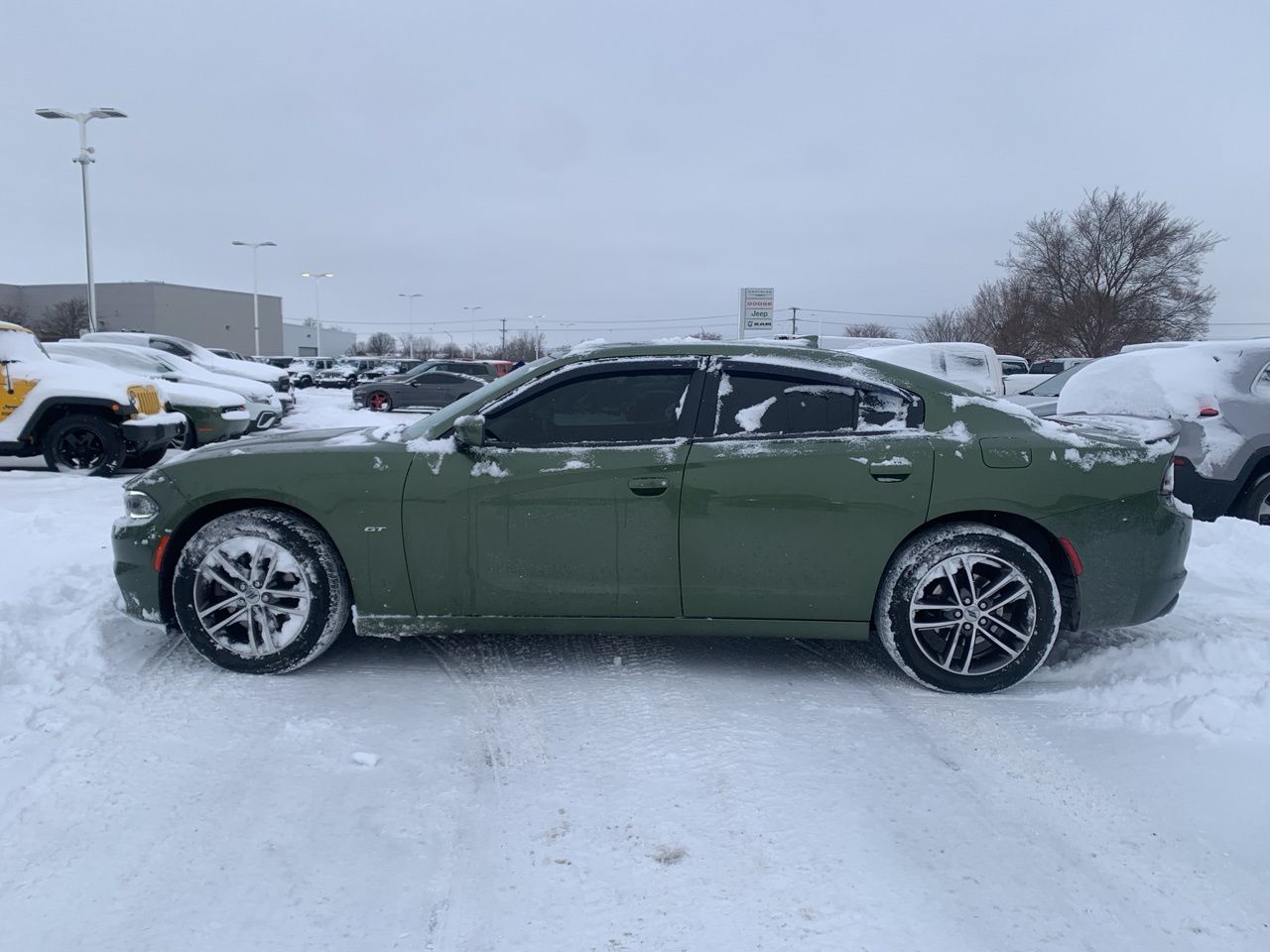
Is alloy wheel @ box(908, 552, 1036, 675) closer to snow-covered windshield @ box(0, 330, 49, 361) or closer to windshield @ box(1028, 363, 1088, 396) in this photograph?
snow-covered windshield @ box(0, 330, 49, 361)

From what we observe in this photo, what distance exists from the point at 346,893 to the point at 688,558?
195 cm

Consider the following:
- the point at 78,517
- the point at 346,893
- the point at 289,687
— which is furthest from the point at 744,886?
the point at 78,517

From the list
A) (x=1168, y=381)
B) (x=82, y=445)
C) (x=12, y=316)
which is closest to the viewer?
(x=1168, y=381)

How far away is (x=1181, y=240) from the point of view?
44250 mm

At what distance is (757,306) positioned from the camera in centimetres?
2220

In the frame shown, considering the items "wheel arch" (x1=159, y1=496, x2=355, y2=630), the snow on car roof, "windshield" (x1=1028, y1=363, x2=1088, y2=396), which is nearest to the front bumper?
"wheel arch" (x1=159, y1=496, x2=355, y2=630)

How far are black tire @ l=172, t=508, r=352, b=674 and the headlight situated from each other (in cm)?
24

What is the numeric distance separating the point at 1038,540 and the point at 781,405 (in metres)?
1.32

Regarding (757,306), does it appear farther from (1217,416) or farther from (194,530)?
(194,530)

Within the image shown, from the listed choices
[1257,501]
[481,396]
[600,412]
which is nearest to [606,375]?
[600,412]

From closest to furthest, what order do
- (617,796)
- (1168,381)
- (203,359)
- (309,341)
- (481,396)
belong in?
(617,796) < (481,396) < (1168,381) < (203,359) < (309,341)

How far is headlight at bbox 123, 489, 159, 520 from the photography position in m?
4.09

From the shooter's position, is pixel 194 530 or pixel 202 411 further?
pixel 202 411

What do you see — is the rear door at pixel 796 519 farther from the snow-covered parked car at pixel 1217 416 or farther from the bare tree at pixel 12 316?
the bare tree at pixel 12 316
